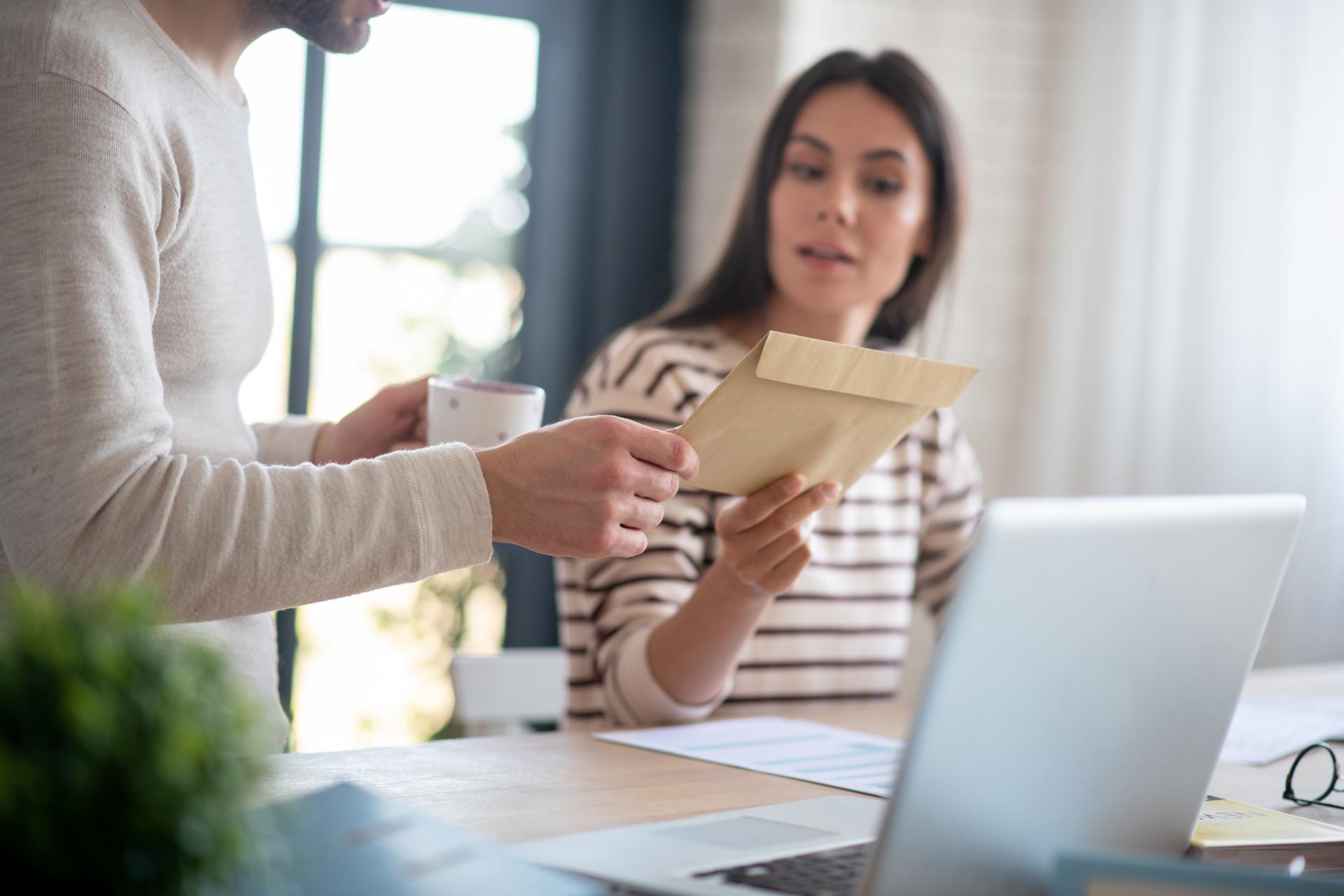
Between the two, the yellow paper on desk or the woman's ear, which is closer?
the yellow paper on desk

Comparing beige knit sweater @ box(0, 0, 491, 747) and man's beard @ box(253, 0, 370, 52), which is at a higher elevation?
man's beard @ box(253, 0, 370, 52)

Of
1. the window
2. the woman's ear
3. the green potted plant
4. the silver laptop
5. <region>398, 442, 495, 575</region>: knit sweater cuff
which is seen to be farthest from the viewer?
the window

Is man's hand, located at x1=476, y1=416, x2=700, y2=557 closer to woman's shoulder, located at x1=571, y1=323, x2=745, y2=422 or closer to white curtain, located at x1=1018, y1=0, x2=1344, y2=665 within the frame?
woman's shoulder, located at x1=571, y1=323, x2=745, y2=422

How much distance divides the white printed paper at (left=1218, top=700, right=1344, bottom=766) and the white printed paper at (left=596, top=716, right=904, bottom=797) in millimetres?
345

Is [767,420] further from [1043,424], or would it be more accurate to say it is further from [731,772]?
[1043,424]

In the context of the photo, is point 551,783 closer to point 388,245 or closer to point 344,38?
point 344,38

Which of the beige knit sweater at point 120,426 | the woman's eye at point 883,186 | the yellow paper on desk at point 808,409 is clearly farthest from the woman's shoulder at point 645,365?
the beige knit sweater at point 120,426

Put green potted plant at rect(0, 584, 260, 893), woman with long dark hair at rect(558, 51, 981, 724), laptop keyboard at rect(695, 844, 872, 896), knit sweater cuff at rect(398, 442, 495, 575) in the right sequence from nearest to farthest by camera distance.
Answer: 1. green potted plant at rect(0, 584, 260, 893)
2. laptop keyboard at rect(695, 844, 872, 896)
3. knit sweater cuff at rect(398, 442, 495, 575)
4. woman with long dark hair at rect(558, 51, 981, 724)

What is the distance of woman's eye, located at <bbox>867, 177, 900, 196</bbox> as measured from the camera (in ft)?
5.92

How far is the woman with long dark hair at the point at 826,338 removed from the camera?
1.60m

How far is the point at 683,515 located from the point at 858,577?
31 centimetres

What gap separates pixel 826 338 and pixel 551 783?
1.00m

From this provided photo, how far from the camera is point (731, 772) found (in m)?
1.09

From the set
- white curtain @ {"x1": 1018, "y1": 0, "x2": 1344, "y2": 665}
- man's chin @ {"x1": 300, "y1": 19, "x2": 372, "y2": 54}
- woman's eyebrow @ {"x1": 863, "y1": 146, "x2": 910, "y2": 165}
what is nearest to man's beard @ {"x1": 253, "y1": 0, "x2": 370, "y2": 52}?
man's chin @ {"x1": 300, "y1": 19, "x2": 372, "y2": 54}
